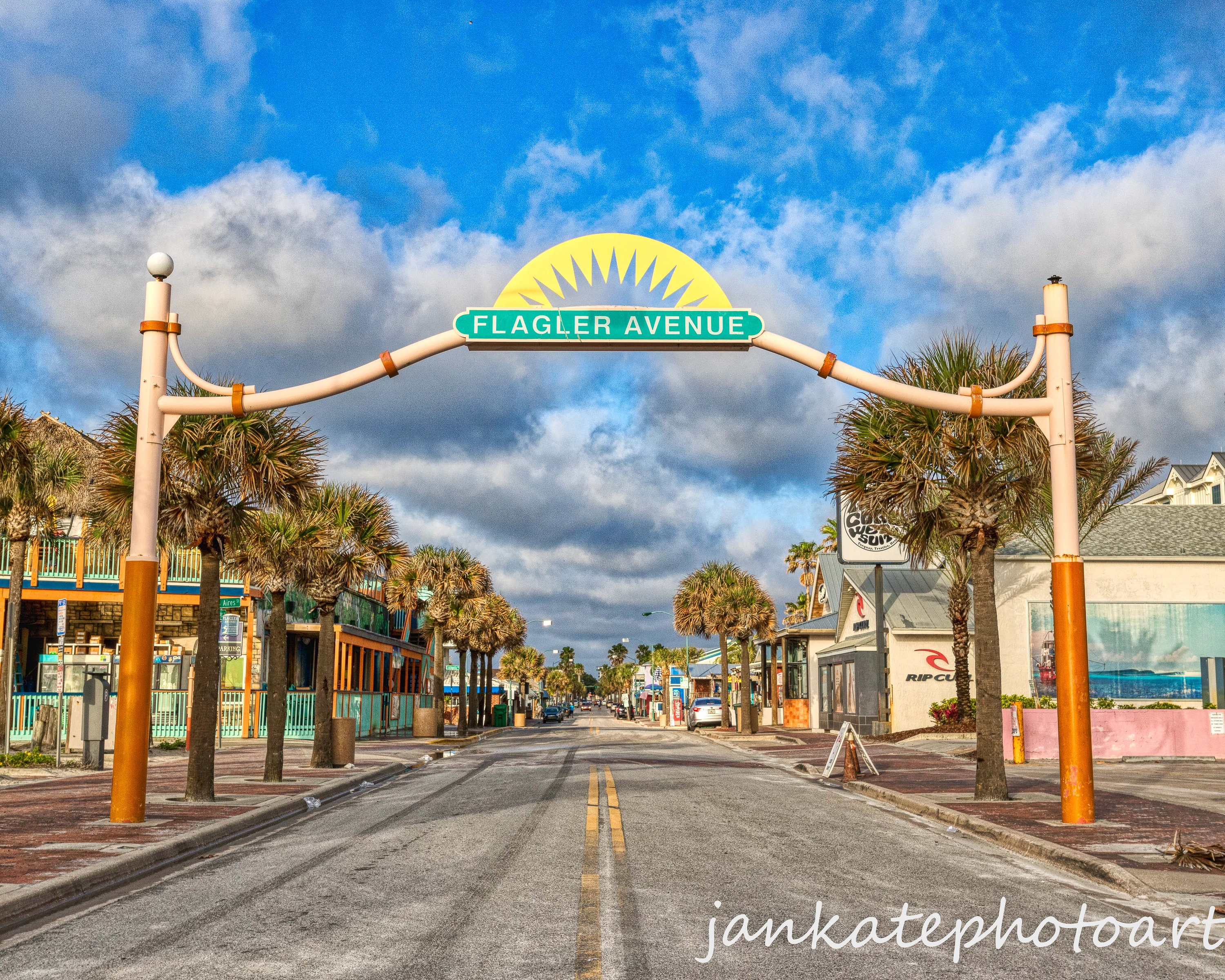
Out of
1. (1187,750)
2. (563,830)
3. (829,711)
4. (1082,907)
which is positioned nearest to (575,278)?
(563,830)

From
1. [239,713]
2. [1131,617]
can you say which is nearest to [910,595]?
[1131,617]

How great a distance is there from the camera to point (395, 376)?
13.5 meters

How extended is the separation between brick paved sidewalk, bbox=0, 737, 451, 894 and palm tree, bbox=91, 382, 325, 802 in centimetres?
120

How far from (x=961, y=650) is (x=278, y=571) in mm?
21522

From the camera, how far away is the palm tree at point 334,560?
2308 cm

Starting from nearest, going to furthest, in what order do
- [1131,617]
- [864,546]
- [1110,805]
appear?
[1110,805] < [1131,617] < [864,546]

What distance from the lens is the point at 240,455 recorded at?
15398 millimetres

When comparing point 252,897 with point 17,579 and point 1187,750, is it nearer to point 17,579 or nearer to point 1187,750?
point 17,579

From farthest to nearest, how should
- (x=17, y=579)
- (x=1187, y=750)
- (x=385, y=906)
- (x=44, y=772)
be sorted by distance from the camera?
(x=1187, y=750), (x=17, y=579), (x=44, y=772), (x=385, y=906)

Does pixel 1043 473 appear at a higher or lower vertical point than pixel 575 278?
lower

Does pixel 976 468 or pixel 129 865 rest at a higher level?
pixel 976 468

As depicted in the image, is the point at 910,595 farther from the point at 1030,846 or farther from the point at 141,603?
the point at 141,603

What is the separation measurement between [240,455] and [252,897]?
8.17 metres

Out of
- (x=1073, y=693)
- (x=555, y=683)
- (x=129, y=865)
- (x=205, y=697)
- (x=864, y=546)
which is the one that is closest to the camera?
(x=129, y=865)
